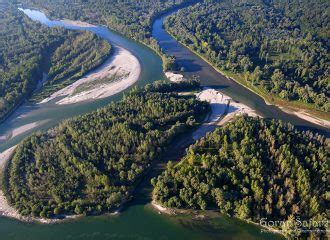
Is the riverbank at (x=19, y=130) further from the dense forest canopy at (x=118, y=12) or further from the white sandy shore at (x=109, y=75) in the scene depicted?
the dense forest canopy at (x=118, y=12)

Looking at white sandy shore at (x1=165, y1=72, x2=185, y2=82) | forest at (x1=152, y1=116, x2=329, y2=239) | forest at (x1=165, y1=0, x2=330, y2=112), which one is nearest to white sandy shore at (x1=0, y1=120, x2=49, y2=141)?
white sandy shore at (x1=165, y1=72, x2=185, y2=82)

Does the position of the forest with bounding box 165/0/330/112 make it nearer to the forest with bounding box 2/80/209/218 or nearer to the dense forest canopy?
the dense forest canopy

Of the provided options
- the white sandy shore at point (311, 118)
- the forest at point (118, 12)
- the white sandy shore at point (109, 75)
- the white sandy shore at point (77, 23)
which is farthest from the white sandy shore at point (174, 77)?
the white sandy shore at point (77, 23)

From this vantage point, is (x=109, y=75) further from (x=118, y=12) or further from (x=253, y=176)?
(x=253, y=176)

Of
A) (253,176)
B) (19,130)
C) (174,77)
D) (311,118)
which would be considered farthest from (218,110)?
(19,130)

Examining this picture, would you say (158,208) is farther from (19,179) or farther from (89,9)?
(89,9)
